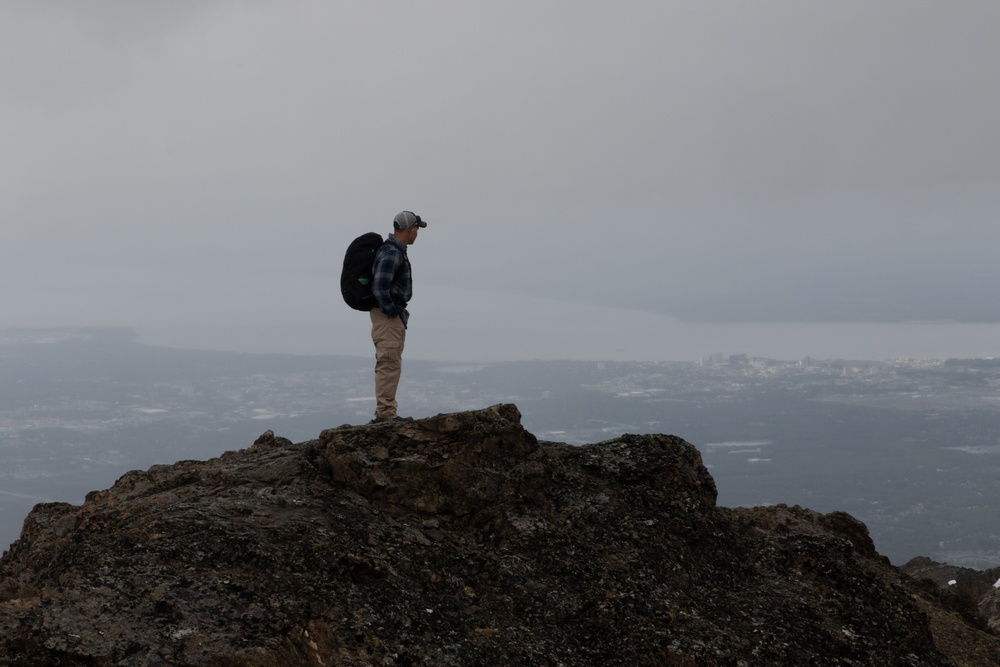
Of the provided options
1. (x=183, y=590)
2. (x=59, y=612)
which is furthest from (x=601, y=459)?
(x=59, y=612)

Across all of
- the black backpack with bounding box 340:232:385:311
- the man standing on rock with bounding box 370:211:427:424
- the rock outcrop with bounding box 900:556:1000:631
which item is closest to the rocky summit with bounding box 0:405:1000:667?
the rock outcrop with bounding box 900:556:1000:631

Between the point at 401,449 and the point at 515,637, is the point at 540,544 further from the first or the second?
the point at 401,449

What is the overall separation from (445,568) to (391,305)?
5722 millimetres

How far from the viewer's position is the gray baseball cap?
53.3ft

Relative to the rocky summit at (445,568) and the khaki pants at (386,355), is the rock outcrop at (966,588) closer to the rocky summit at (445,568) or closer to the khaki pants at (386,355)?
the rocky summit at (445,568)

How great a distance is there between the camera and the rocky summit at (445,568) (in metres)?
9.95

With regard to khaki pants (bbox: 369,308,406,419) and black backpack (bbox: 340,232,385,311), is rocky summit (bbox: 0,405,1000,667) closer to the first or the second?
khaki pants (bbox: 369,308,406,419)

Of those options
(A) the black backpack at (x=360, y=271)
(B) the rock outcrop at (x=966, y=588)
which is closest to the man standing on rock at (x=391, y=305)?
(A) the black backpack at (x=360, y=271)

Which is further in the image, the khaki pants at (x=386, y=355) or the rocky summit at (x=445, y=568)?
the khaki pants at (x=386, y=355)

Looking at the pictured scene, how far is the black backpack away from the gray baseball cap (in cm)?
47

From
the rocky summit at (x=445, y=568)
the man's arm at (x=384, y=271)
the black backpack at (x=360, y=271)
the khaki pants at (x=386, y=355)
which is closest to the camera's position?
the rocky summit at (x=445, y=568)

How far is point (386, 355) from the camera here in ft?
54.3

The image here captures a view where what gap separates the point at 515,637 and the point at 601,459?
4389mm

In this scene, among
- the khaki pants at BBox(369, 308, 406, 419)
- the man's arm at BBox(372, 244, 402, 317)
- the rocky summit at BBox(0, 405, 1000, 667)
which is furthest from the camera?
the khaki pants at BBox(369, 308, 406, 419)
